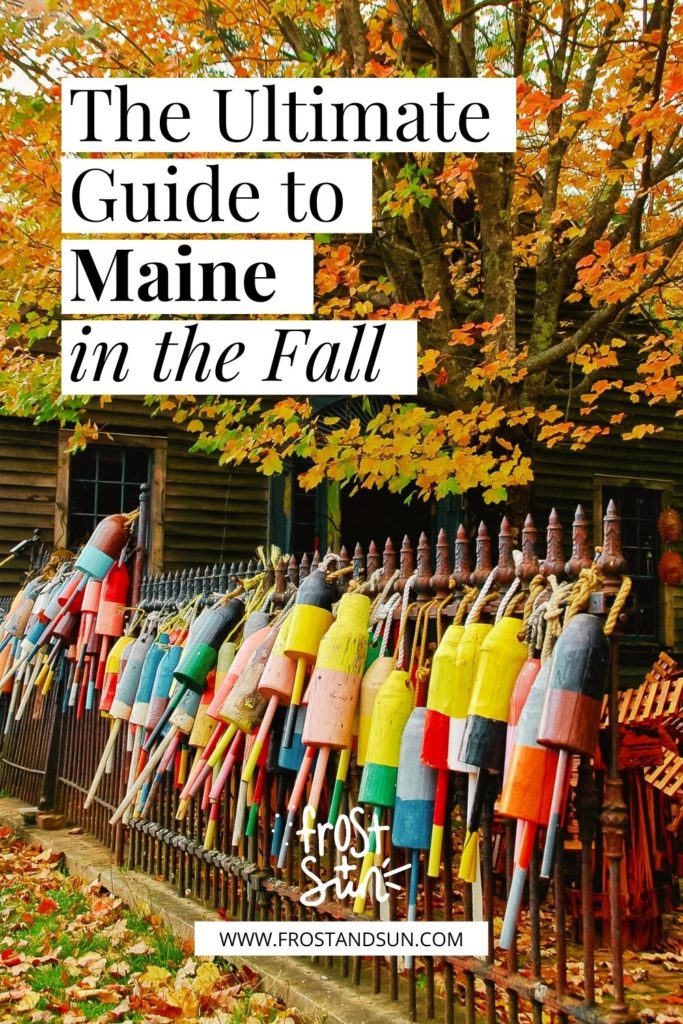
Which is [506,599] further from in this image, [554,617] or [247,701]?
[247,701]

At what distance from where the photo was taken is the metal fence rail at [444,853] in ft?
8.70

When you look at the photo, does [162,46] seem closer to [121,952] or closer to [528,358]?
[528,358]

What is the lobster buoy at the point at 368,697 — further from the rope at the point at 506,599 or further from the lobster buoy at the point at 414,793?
the rope at the point at 506,599

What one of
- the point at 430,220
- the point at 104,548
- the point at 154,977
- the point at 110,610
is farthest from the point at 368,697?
the point at 430,220

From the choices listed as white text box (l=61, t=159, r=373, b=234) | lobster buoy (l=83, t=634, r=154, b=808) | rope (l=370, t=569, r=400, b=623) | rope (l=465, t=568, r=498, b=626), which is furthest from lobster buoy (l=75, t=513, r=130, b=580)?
rope (l=465, t=568, r=498, b=626)

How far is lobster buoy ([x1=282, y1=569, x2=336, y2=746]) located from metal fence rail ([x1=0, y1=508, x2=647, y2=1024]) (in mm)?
213

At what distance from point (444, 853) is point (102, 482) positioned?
927cm

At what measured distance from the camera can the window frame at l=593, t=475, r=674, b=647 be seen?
13.3m

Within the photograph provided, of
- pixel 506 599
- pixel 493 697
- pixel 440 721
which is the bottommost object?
pixel 440 721

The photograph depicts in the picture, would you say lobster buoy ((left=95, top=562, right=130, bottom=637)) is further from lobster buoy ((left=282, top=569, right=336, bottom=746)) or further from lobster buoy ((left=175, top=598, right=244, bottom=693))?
lobster buoy ((left=282, top=569, right=336, bottom=746))

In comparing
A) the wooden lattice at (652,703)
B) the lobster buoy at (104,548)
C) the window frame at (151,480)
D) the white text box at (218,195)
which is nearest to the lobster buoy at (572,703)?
the wooden lattice at (652,703)

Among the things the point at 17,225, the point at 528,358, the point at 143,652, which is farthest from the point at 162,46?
the point at 143,652

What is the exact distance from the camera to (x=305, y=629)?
11.4 feet

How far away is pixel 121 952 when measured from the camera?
4.35 metres
